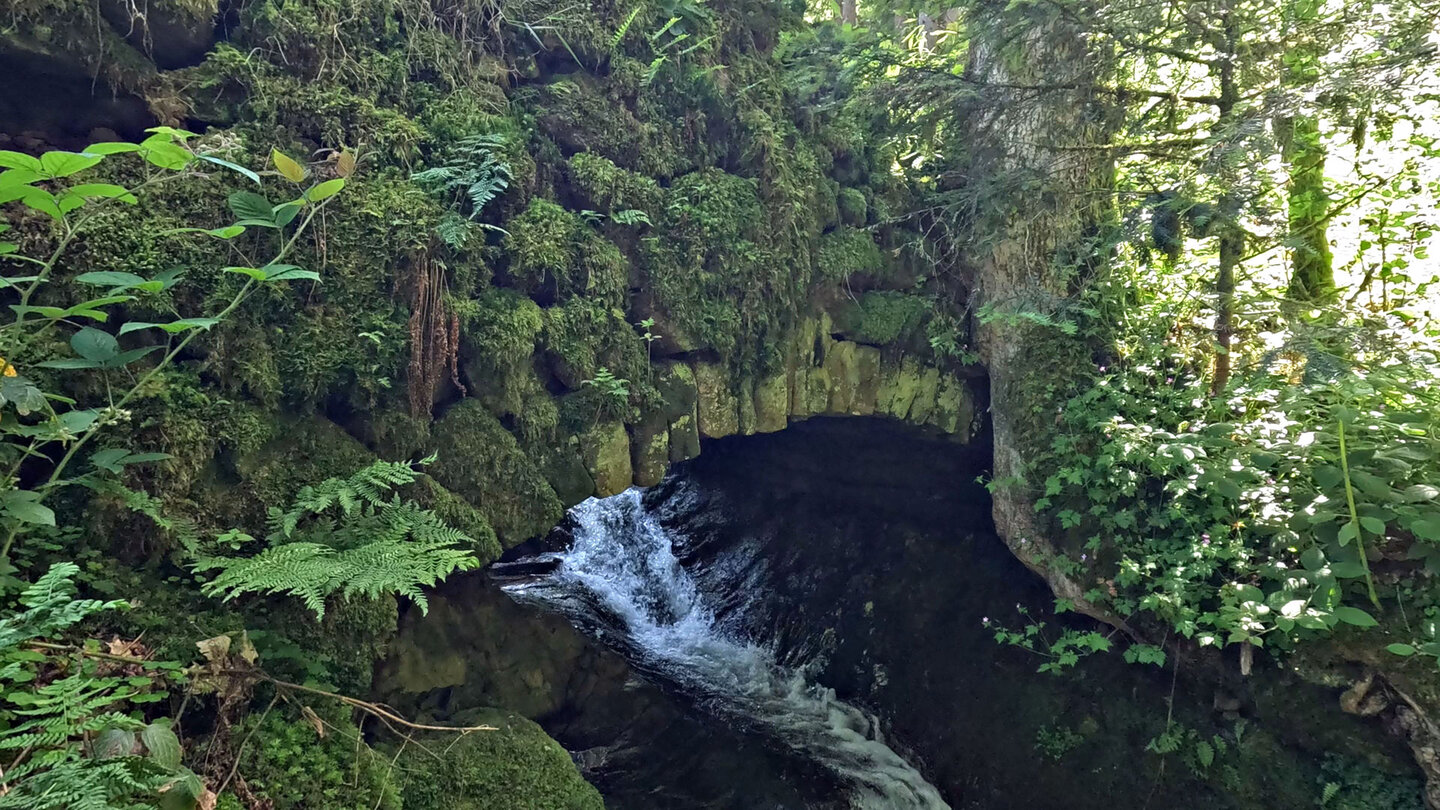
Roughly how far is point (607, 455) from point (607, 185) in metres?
2.04

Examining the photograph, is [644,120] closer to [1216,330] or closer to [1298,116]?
[1298,116]

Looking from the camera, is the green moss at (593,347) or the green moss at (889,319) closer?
the green moss at (593,347)

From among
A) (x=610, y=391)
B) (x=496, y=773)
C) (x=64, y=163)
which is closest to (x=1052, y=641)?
(x=610, y=391)

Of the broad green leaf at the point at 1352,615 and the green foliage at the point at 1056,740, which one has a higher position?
the broad green leaf at the point at 1352,615

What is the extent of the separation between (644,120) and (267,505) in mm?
3934

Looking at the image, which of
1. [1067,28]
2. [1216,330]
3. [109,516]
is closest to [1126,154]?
[1067,28]

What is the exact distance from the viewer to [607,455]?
4.83 metres

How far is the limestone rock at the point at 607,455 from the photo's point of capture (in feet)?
15.6

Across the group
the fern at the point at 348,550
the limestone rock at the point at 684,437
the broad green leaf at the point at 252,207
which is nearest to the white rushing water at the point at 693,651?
the limestone rock at the point at 684,437

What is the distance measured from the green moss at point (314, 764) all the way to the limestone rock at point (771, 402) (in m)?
3.73

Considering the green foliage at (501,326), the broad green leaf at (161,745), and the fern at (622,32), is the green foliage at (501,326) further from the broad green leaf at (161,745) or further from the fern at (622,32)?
the broad green leaf at (161,745)

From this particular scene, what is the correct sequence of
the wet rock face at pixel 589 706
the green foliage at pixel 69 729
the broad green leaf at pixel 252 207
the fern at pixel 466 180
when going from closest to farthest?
1. the green foliage at pixel 69 729
2. the broad green leaf at pixel 252 207
3. the fern at pixel 466 180
4. the wet rock face at pixel 589 706

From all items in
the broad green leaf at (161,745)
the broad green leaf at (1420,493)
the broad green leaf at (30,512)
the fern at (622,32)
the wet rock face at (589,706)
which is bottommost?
the wet rock face at (589,706)

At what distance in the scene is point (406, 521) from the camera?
11.4 feet
